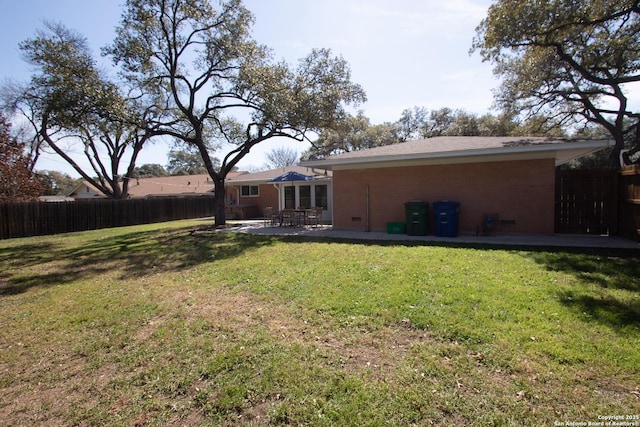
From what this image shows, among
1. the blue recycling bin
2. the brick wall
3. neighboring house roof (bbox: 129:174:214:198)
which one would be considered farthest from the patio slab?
neighboring house roof (bbox: 129:174:214:198)

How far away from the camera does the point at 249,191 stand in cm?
2234

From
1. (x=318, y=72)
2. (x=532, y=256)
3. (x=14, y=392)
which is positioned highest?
(x=318, y=72)

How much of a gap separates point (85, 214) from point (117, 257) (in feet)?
36.6

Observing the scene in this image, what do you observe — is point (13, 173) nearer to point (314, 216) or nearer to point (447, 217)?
point (314, 216)

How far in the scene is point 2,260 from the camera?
30.4ft

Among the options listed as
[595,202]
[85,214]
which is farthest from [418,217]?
[85,214]

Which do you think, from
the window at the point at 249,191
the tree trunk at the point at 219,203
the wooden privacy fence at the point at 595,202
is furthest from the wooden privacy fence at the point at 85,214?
the wooden privacy fence at the point at 595,202

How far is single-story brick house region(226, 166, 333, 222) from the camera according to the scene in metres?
17.3

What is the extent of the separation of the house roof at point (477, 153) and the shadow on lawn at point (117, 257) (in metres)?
4.52

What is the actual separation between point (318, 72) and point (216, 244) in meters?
9.41

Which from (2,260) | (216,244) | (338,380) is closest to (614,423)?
(338,380)

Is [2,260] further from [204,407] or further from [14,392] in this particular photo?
[204,407]

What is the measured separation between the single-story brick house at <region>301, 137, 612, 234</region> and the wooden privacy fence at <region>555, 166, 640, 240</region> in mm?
715

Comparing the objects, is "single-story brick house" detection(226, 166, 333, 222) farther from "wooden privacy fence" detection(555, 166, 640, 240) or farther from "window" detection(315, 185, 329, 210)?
"wooden privacy fence" detection(555, 166, 640, 240)
